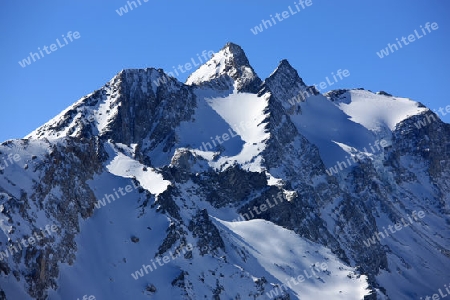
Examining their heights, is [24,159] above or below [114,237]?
above

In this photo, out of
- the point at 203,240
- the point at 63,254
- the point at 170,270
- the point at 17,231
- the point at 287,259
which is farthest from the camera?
the point at 287,259

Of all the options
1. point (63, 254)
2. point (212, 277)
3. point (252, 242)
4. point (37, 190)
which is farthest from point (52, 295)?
point (252, 242)

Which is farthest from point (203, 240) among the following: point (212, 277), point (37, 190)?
point (37, 190)

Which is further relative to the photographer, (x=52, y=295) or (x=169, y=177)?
(x=169, y=177)

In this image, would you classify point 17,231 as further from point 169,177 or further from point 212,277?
point 169,177

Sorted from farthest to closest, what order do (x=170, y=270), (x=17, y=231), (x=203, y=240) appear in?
(x=203, y=240), (x=170, y=270), (x=17, y=231)

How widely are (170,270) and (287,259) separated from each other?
3848cm

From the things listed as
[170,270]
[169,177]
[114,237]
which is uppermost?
[169,177]

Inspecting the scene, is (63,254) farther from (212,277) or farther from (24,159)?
(212,277)

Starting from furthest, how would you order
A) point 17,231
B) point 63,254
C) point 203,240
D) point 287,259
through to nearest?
point 287,259 → point 203,240 → point 63,254 → point 17,231

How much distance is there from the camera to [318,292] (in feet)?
586

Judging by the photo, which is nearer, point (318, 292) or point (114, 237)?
point (114, 237)

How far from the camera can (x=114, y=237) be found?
158125mm

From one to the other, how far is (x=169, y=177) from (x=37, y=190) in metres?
55.6
